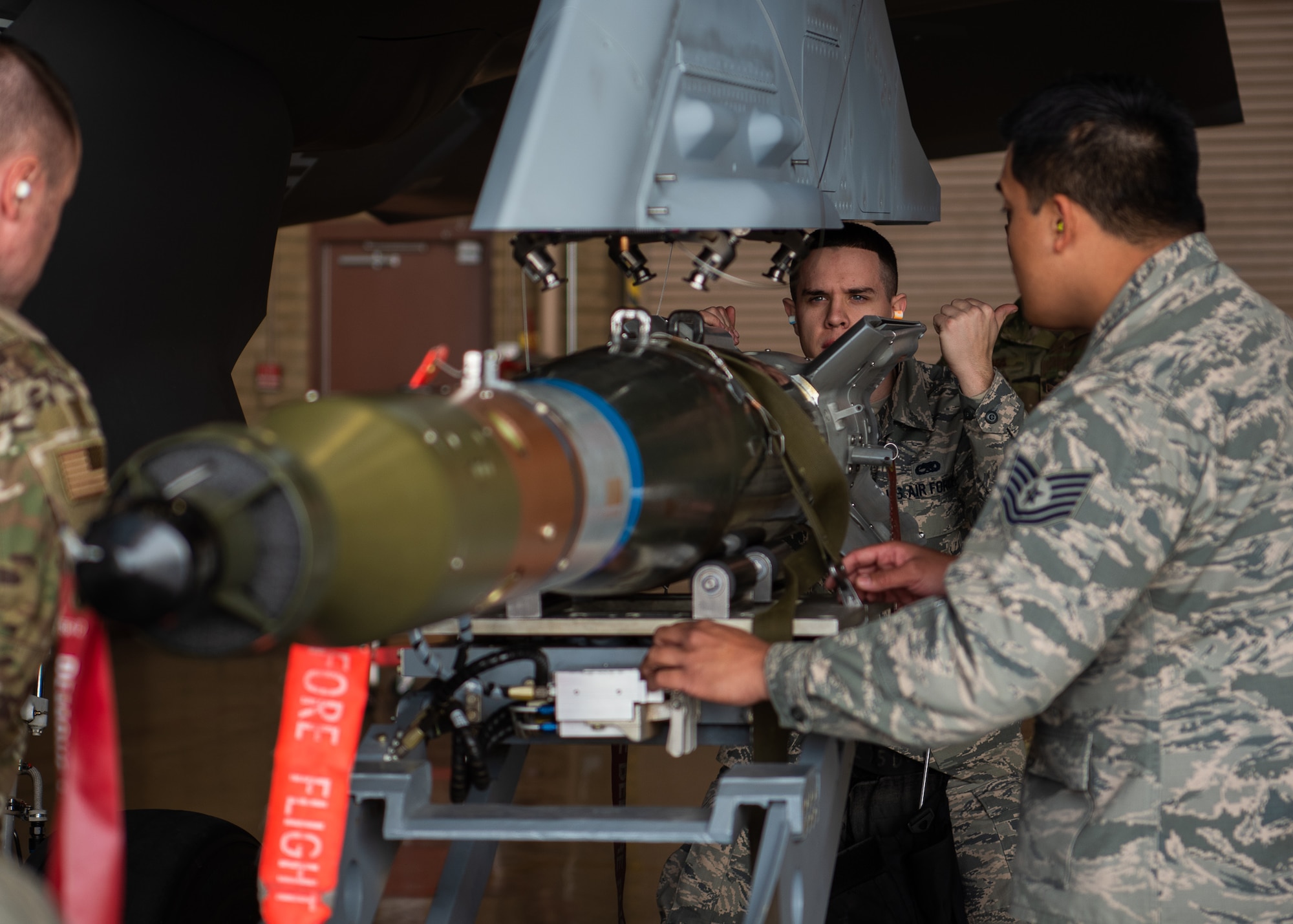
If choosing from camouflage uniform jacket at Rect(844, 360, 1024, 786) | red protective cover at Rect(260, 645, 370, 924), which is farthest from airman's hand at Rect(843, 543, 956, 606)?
red protective cover at Rect(260, 645, 370, 924)

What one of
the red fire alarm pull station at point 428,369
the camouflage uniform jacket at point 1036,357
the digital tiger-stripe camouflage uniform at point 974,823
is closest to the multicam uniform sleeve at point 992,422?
the digital tiger-stripe camouflage uniform at point 974,823

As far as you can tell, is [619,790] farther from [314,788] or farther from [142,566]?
[142,566]

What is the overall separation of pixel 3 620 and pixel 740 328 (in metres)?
7.12

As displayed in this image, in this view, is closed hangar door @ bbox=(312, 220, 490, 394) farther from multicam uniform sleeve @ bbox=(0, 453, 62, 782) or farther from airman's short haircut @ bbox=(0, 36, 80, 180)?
multicam uniform sleeve @ bbox=(0, 453, 62, 782)

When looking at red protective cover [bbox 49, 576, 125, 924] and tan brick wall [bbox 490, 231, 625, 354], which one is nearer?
red protective cover [bbox 49, 576, 125, 924]

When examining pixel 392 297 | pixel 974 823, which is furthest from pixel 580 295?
pixel 974 823

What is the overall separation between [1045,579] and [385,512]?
2.17ft

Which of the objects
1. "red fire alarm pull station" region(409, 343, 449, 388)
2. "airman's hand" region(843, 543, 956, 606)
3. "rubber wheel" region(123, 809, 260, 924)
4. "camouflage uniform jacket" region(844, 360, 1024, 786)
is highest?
"red fire alarm pull station" region(409, 343, 449, 388)

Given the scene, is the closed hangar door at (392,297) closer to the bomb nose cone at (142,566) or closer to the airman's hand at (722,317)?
the airman's hand at (722,317)

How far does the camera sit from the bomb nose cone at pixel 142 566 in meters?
0.89

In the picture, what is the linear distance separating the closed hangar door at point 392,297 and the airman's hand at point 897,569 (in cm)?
700

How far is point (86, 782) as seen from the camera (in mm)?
943

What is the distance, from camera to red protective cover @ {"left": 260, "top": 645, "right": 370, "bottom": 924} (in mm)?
1247

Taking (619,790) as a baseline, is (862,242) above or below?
above
